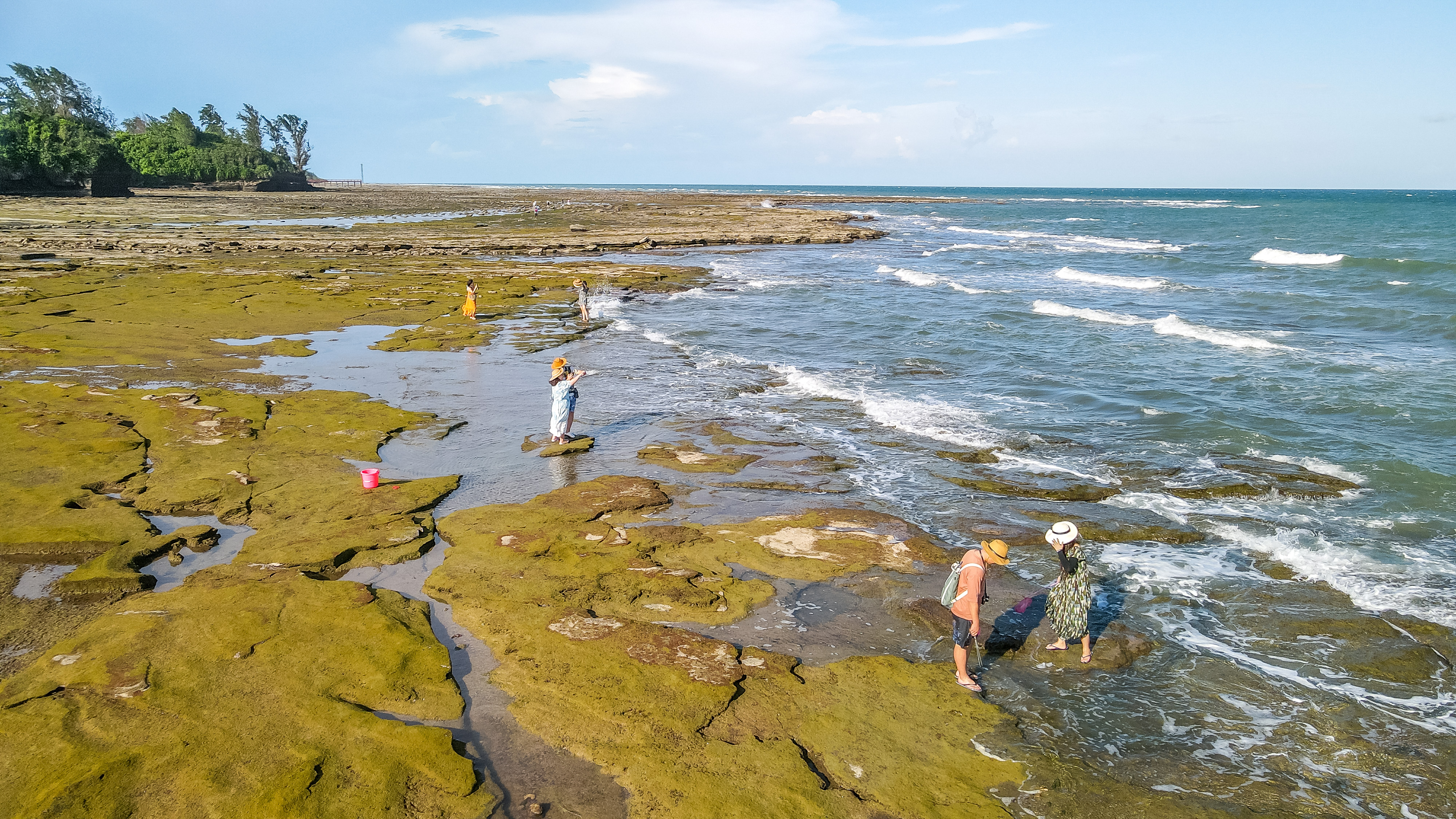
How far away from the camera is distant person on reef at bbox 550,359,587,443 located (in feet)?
49.5

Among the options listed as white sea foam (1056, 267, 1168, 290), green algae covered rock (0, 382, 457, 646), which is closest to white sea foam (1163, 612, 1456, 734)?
green algae covered rock (0, 382, 457, 646)

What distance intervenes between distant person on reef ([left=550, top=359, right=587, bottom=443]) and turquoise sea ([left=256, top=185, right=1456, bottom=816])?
31.7 inches

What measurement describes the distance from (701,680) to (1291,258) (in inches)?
2220

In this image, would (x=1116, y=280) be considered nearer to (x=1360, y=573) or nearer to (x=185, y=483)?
(x=1360, y=573)

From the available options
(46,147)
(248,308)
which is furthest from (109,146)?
Answer: (248,308)

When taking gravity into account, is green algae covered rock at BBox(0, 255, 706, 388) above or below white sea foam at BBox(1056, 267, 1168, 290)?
below

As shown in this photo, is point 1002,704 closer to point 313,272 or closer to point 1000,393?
point 1000,393

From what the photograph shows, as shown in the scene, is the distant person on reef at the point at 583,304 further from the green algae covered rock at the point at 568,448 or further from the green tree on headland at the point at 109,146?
the green tree on headland at the point at 109,146

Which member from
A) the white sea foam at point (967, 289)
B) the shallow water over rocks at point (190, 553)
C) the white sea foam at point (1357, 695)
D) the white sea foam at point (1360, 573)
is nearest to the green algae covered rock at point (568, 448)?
the shallow water over rocks at point (190, 553)

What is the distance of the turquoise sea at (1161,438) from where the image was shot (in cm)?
787

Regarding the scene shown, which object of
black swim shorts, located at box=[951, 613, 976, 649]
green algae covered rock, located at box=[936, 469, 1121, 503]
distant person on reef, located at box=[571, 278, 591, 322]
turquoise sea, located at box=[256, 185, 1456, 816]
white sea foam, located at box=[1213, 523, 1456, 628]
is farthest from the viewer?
distant person on reef, located at box=[571, 278, 591, 322]

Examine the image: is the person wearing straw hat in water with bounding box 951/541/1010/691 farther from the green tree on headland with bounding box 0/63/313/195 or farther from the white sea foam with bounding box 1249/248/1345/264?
the green tree on headland with bounding box 0/63/313/195

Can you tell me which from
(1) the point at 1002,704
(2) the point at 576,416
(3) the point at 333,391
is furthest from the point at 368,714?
(3) the point at 333,391

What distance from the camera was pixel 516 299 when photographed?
33781 millimetres
